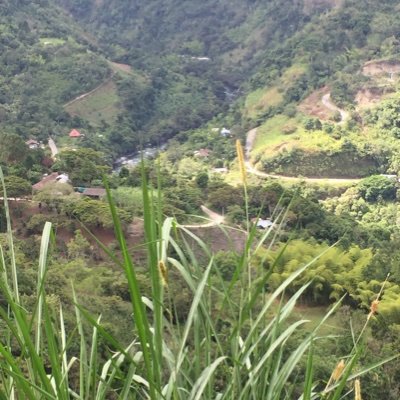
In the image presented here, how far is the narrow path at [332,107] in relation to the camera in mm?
33875

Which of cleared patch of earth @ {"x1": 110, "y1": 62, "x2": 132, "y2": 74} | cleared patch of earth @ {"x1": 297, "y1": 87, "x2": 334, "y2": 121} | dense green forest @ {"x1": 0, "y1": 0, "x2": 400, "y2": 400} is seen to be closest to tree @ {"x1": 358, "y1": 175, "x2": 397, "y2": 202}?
dense green forest @ {"x1": 0, "y1": 0, "x2": 400, "y2": 400}

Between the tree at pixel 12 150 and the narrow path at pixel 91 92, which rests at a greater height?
the tree at pixel 12 150

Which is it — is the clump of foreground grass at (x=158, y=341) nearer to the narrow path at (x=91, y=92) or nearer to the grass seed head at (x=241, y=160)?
the grass seed head at (x=241, y=160)

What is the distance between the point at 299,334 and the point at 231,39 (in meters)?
55.4

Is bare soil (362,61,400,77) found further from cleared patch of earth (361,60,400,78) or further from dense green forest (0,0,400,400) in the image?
dense green forest (0,0,400,400)

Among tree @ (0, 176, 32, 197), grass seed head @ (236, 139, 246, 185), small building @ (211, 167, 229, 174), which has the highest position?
grass seed head @ (236, 139, 246, 185)

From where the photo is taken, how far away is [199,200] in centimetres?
1789

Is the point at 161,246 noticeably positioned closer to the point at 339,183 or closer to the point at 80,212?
the point at 80,212

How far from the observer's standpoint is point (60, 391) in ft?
5.14

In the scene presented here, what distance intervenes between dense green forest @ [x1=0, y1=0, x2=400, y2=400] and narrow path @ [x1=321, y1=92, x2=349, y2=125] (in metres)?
0.14

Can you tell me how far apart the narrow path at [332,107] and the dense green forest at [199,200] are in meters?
0.14

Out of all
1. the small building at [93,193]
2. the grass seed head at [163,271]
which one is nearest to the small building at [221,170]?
the small building at [93,193]

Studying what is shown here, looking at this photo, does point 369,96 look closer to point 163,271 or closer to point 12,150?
point 12,150

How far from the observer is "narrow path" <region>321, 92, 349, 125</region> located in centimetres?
3388
